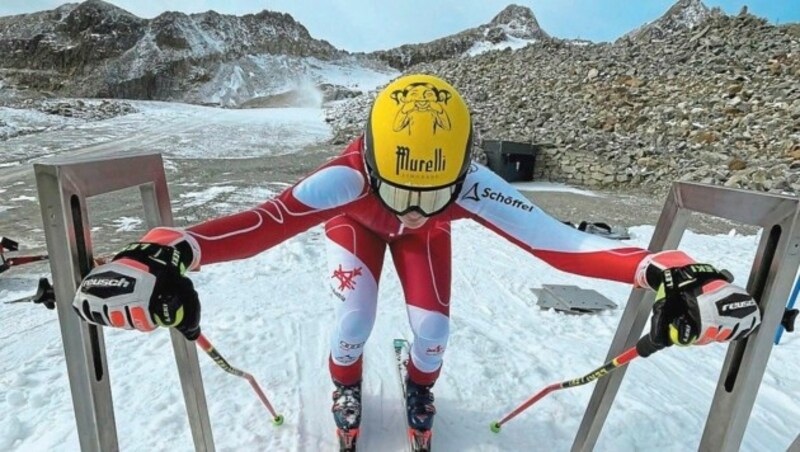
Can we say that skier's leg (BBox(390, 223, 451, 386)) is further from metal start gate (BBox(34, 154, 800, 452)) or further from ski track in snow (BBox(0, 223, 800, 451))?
metal start gate (BBox(34, 154, 800, 452))

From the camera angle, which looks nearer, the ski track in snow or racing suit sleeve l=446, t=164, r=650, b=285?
racing suit sleeve l=446, t=164, r=650, b=285

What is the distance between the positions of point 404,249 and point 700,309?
1349mm

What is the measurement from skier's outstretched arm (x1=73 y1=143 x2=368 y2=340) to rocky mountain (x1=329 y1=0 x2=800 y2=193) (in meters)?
10.1

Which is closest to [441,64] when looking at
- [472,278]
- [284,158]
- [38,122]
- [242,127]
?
[242,127]

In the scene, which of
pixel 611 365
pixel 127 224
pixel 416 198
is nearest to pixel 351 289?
pixel 416 198

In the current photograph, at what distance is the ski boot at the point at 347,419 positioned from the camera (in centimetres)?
220

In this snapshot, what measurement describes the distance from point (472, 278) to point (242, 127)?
15608mm

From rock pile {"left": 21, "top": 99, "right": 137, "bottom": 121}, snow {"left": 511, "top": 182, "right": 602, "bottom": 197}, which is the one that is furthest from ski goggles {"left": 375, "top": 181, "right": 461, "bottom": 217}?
rock pile {"left": 21, "top": 99, "right": 137, "bottom": 121}

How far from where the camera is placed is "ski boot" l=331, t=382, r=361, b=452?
2.20 m

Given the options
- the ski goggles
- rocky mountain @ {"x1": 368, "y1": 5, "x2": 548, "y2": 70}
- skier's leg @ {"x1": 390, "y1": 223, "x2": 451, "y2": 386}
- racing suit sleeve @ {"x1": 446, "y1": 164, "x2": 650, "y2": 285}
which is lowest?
skier's leg @ {"x1": 390, "y1": 223, "x2": 451, "y2": 386}

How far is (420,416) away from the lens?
2266 millimetres

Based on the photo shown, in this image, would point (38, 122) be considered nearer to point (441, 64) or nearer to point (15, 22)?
point (441, 64)

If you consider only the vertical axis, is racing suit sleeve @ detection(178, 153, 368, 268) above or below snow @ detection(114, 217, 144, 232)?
above

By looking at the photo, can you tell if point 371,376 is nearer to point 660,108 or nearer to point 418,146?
point 418,146
